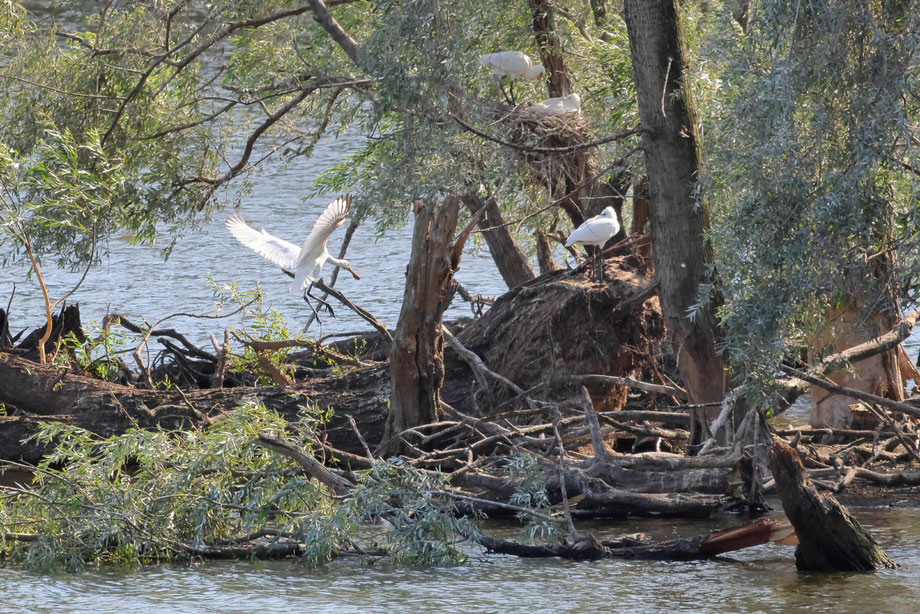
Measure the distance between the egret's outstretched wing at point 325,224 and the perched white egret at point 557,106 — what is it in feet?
6.34

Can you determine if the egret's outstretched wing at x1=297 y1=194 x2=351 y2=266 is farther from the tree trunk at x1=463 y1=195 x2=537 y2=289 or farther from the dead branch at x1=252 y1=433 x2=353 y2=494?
the tree trunk at x1=463 y1=195 x2=537 y2=289

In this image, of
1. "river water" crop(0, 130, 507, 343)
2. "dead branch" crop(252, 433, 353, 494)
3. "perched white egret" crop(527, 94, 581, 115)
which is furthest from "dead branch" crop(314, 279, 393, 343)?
"river water" crop(0, 130, 507, 343)

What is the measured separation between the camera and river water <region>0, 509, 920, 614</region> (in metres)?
5.57

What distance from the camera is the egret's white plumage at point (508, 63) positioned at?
9.19 meters

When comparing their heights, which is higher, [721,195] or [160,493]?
[721,195]

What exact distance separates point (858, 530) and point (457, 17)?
13.8ft

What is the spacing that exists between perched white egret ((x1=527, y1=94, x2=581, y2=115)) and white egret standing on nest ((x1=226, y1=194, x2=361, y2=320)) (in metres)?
1.82

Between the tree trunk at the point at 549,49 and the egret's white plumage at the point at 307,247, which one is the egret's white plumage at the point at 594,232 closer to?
the egret's white plumage at the point at 307,247

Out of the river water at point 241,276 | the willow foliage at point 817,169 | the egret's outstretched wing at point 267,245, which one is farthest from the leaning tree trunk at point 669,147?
the river water at point 241,276

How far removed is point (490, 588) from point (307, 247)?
3502 millimetres

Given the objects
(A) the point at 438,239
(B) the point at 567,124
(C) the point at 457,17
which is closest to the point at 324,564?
(A) the point at 438,239

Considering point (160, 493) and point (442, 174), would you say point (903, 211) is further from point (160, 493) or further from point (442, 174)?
point (160, 493)

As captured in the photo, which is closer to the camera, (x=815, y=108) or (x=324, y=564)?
(x=815, y=108)

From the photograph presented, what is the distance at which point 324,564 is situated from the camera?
639 centimetres
